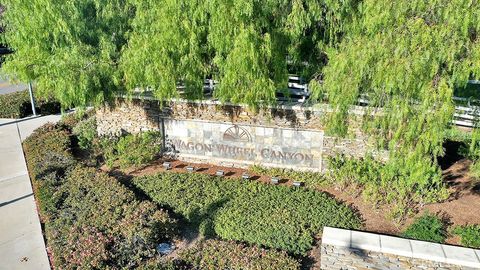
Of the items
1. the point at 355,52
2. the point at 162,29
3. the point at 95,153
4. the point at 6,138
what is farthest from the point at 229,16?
the point at 6,138

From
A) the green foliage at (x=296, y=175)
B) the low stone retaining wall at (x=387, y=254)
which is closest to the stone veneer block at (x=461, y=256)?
the low stone retaining wall at (x=387, y=254)

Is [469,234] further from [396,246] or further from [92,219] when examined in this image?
[92,219]

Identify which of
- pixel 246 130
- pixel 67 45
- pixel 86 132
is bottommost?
pixel 86 132

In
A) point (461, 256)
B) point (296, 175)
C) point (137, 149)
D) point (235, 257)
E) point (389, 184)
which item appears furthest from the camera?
point (137, 149)

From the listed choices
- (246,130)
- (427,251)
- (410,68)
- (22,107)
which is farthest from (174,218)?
(22,107)

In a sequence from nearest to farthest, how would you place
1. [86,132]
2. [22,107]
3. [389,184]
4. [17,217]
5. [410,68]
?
[410,68] < [389,184] < [17,217] < [86,132] < [22,107]

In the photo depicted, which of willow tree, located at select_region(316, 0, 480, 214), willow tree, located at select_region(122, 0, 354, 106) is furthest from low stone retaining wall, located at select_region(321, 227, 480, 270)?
willow tree, located at select_region(122, 0, 354, 106)
